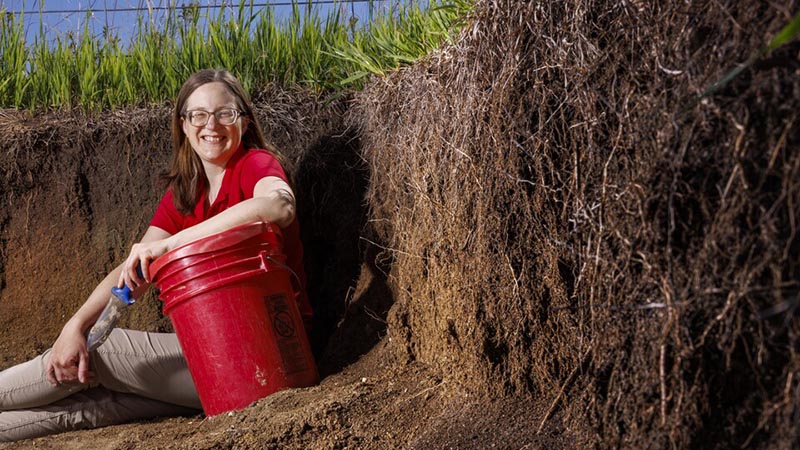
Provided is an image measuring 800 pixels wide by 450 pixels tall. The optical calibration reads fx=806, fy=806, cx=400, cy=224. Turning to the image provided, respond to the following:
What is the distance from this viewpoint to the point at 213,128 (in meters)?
2.97

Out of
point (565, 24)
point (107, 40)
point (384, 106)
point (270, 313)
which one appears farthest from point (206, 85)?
point (565, 24)

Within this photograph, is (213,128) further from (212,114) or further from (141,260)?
(141,260)

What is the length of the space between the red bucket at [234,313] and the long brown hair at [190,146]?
52 cm

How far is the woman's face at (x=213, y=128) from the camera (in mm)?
2973

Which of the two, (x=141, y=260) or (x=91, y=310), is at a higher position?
(x=141, y=260)

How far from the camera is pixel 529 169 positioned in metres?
2.15

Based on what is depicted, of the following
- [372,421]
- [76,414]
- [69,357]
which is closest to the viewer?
[372,421]

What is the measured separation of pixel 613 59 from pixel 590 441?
0.90m

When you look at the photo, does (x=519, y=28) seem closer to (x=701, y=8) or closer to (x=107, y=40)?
(x=701, y=8)

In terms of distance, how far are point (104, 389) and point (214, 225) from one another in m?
1.01

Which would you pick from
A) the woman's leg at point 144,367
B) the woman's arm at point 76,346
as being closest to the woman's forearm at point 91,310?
the woman's arm at point 76,346

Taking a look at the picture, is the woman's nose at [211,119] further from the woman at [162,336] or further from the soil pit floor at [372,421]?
the soil pit floor at [372,421]

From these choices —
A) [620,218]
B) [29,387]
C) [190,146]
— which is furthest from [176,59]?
[620,218]

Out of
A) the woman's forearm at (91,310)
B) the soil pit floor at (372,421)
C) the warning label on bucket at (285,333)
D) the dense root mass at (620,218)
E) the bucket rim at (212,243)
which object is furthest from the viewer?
the woman's forearm at (91,310)
